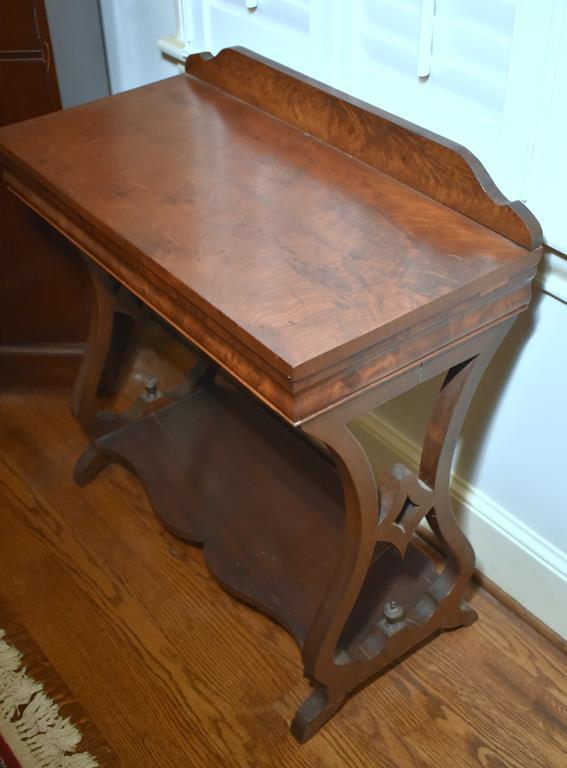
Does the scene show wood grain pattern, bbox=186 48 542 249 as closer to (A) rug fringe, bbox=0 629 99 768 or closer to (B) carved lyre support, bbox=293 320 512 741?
(B) carved lyre support, bbox=293 320 512 741

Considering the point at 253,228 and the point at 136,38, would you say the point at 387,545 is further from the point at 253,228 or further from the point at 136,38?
the point at 136,38

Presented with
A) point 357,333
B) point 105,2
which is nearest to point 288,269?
point 357,333

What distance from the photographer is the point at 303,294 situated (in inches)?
46.1

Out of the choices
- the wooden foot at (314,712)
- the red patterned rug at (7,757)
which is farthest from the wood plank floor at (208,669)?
the red patterned rug at (7,757)

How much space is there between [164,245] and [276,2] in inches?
23.8

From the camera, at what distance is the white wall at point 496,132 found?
128cm

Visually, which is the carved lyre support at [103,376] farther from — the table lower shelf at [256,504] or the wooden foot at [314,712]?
the wooden foot at [314,712]

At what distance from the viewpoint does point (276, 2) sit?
1625mm

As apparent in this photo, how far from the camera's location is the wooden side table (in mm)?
1160

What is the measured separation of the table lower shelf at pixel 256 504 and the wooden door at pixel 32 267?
32cm

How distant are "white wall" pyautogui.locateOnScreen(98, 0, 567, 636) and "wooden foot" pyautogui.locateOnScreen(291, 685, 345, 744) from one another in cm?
41

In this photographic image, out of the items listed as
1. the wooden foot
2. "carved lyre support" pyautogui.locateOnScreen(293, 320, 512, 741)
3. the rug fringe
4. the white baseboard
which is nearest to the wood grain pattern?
"carved lyre support" pyautogui.locateOnScreen(293, 320, 512, 741)

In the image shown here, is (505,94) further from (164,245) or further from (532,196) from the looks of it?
(164,245)

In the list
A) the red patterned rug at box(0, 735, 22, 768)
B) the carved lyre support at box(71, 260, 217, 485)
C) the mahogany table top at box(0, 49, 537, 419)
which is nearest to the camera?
the mahogany table top at box(0, 49, 537, 419)
